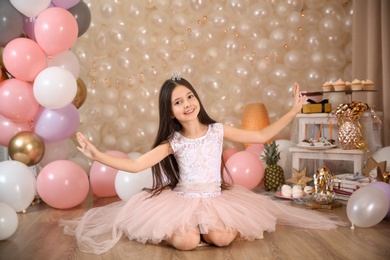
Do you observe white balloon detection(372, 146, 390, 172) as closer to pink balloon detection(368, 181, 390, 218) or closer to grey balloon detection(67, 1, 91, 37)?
pink balloon detection(368, 181, 390, 218)

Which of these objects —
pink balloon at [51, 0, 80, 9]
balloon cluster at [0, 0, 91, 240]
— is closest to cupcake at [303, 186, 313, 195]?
balloon cluster at [0, 0, 91, 240]

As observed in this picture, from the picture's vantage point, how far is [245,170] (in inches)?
161

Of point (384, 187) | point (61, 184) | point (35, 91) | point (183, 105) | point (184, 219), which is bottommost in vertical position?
point (184, 219)

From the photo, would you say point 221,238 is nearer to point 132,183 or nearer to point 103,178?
point 132,183

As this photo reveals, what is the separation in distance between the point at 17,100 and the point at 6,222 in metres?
1.15

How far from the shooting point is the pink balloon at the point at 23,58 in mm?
3643

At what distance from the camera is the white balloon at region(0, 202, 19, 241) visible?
9.40ft

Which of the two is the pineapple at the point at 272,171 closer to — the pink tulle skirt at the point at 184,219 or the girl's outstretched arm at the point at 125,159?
the pink tulle skirt at the point at 184,219

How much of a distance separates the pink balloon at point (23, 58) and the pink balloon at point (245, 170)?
178 centimetres

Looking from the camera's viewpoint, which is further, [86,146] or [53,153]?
[53,153]

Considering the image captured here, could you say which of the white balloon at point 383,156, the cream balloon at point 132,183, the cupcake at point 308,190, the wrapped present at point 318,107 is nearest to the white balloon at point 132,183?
the cream balloon at point 132,183

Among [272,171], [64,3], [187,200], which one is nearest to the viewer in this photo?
[187,200]

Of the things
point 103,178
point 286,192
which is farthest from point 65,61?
point 286,192

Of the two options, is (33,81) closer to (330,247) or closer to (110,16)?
(110,16)
